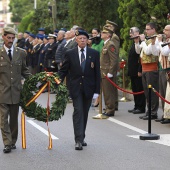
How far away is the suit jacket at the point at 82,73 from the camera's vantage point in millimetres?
12039

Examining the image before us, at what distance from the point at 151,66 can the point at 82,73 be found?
4.36 metres

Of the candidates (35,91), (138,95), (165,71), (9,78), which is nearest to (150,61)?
(165,71)

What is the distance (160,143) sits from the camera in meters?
12.6

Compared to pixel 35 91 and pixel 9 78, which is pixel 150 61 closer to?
pixel 35 91

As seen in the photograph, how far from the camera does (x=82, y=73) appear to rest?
1207 cm

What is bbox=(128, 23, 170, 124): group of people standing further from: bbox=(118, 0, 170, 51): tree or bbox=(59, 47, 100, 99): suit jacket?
bbox=(118, 0, 170, 51): tree

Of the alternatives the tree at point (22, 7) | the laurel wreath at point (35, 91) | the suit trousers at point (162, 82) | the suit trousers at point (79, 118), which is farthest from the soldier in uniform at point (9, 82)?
the tree at point (22, 7)

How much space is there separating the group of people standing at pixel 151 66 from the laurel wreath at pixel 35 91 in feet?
11.2

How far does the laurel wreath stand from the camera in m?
11.9

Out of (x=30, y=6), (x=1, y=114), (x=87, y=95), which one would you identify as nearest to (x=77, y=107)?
(x=87, y=95)

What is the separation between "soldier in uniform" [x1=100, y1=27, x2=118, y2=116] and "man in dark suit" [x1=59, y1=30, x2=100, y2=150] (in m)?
4.66

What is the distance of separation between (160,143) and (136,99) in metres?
5.08

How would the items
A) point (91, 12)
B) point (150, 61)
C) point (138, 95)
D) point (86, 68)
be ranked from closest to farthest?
point (86, 68) → point (150, 61) → point (138, 95) → point (91, 12)

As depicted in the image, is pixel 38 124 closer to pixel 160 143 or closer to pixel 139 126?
pixel 139 126
